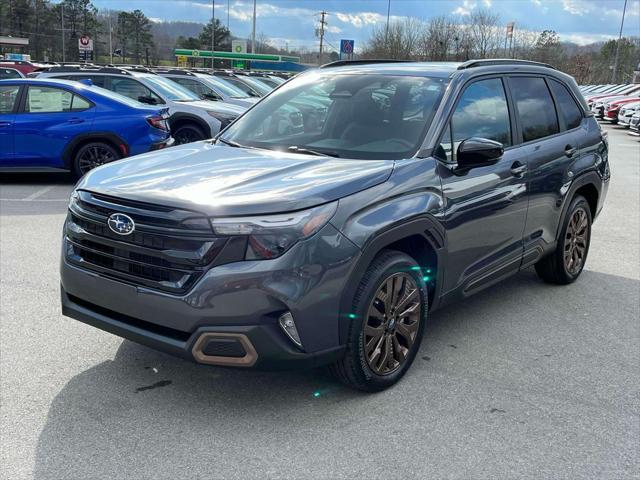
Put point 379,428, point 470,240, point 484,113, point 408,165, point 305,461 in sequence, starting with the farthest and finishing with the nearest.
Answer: point 484,113, point 470,240, point 408,165, point 379,428, point 305,461

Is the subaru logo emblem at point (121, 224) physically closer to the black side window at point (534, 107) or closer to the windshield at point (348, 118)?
the windshield at point (348, 118)

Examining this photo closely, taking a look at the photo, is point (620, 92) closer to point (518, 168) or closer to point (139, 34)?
point (518, 168)

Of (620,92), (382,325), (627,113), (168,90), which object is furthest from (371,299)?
(620,92)

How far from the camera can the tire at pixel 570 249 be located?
564 centimetres

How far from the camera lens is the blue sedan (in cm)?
991

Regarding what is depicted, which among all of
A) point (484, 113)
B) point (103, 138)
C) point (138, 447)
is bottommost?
point (138, 447)

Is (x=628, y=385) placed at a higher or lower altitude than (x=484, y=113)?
lower

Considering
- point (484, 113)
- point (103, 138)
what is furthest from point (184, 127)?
point (484, 113)

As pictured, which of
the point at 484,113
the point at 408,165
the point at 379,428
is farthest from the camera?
the point at 484,113

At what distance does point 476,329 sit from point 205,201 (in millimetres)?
2480

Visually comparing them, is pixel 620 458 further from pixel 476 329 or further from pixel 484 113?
pixel 484 113

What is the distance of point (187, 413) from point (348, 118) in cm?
212

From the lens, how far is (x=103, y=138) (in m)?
10.1

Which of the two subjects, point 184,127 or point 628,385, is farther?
point 184,127
